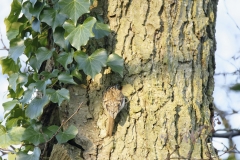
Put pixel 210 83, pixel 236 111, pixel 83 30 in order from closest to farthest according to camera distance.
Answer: pixel 83 30, pixel 210 83, pixel 236 111

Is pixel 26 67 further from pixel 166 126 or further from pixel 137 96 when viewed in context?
pixel 166 126

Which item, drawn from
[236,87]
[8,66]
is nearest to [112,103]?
[8,66]

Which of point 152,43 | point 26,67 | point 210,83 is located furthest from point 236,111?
point 26,67

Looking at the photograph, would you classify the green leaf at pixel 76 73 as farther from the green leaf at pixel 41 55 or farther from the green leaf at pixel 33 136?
the green leaf at pixel 33 136

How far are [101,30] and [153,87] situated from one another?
336 millimetres

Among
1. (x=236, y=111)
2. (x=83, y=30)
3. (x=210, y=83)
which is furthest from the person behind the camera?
(x=236, y=111)

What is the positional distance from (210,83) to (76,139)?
0.68 m

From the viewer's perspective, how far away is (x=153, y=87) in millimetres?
1929

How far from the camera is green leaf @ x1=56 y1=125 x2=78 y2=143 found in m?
1.90

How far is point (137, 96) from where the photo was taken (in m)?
1.93

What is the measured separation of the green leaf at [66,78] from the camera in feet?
→ 6.37

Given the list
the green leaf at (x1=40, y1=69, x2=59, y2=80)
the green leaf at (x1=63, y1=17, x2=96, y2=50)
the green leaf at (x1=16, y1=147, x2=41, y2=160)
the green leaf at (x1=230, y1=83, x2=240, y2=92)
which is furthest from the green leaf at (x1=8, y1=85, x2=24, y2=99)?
the green leaf at (x1=230, y1=83, x2=240, y2=92)

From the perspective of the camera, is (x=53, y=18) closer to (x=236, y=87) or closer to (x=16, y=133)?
(x=16, y=133)

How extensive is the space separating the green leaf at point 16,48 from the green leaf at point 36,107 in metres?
0.24
